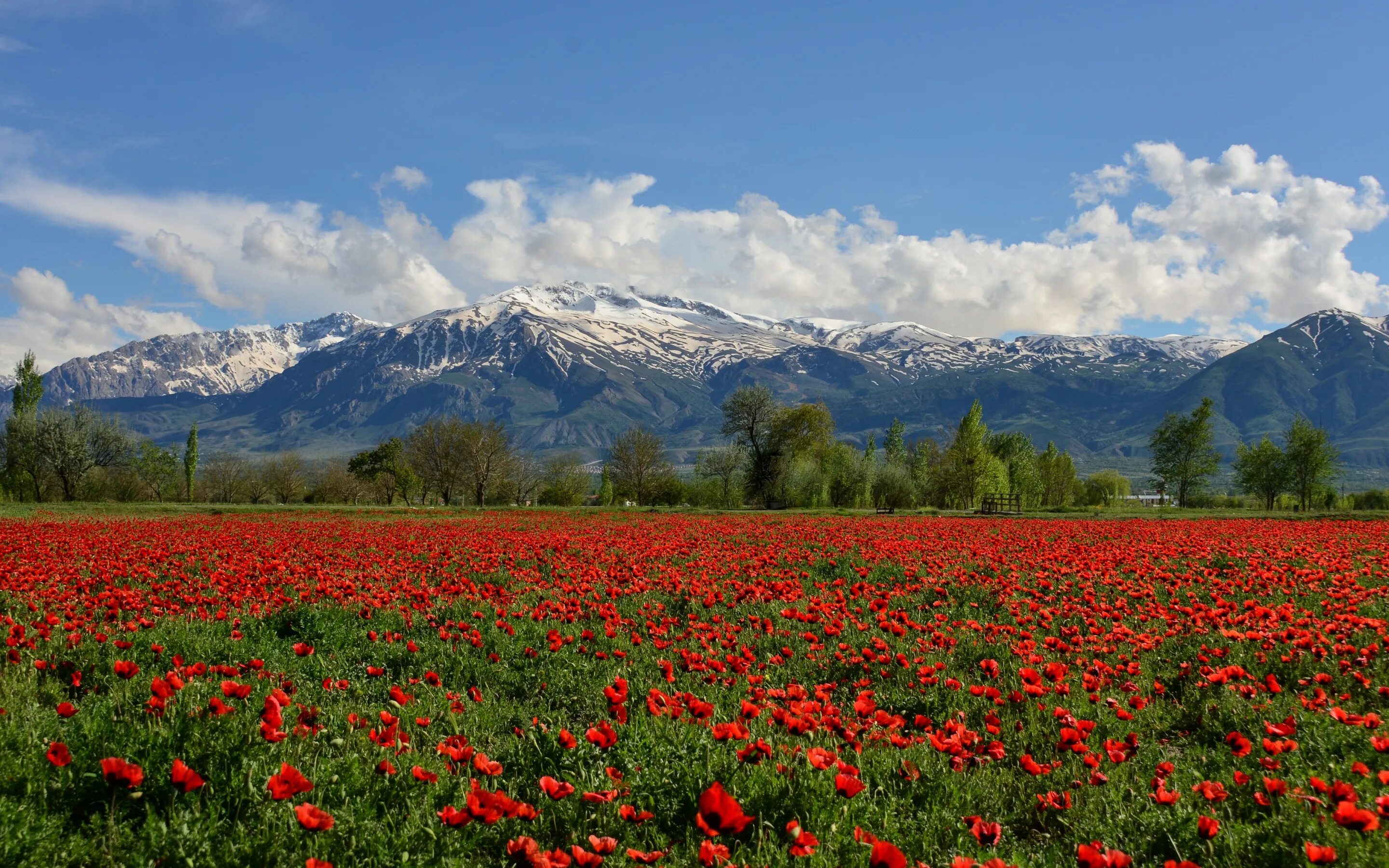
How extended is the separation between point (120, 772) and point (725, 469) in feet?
282

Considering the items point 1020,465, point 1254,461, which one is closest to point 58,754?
point 1020,465

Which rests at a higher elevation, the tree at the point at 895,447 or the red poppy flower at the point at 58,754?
the tree at the point at 895,447

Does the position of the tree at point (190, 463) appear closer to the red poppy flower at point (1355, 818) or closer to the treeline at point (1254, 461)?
the red poppy flower at point (1355, 818)

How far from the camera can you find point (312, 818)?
3.44 m

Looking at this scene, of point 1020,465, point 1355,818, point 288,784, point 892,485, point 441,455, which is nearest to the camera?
point 1355,818

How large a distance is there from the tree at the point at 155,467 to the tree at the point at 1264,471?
424 ft

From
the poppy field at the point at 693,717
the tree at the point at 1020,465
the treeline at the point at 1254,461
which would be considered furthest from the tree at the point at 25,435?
the treeline at the point at 1254,461

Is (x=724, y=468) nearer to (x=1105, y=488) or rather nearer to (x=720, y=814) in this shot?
(x=1105, y=488)

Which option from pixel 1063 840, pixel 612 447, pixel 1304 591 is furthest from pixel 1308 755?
pixel 612 447

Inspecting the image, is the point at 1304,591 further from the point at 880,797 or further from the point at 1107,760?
the point at 880,797

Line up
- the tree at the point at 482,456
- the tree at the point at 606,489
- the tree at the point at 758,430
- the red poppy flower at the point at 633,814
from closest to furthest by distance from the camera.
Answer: the red poppy flower at the point at 633,814
the tree at the point at 758,430
the tree at the point at 482,456
the tree at the point at 606,489

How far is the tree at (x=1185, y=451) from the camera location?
80.6m

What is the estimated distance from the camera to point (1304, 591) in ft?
37.6

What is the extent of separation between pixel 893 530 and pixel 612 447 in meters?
79.7
